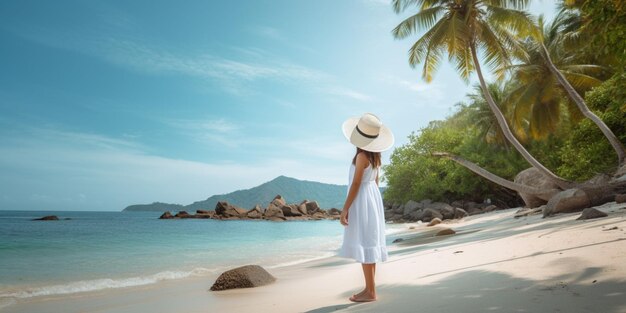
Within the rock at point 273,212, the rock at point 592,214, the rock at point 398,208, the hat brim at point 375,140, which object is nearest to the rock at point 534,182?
the rock at point 592,214

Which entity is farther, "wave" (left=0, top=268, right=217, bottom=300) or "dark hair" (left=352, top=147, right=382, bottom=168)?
"wave" (left=0, top=268, right=217, bottom=300)

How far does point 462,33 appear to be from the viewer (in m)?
14.3

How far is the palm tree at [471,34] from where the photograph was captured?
1436 cm

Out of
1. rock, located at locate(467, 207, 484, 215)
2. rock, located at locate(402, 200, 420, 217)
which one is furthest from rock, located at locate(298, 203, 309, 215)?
rock, located at locate(467, 207, 484, 215)

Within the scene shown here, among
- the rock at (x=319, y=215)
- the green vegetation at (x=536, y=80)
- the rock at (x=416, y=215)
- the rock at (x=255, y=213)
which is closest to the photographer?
the green vegetation at (x=536, y=80)

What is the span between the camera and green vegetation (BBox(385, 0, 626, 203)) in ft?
46.0

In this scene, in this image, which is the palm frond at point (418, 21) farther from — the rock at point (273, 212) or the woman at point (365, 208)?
the rock at point (273, 212)

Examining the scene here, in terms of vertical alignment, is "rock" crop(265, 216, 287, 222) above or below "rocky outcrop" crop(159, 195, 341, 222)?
below

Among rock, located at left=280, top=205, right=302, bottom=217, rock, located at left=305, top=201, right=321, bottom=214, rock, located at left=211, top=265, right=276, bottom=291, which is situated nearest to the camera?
rock, located at left=211, top=265, right=276, bottom=291

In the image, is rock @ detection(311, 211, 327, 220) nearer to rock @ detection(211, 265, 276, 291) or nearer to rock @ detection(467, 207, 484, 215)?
rock @ detection(467, 207, 484, 215)

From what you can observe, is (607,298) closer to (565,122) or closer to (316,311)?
(316,311)

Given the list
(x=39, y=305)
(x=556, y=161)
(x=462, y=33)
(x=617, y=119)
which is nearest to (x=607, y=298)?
(x=39, y=305)

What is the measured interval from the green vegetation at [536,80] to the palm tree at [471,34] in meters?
0.04

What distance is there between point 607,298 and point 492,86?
3385 centimetres
